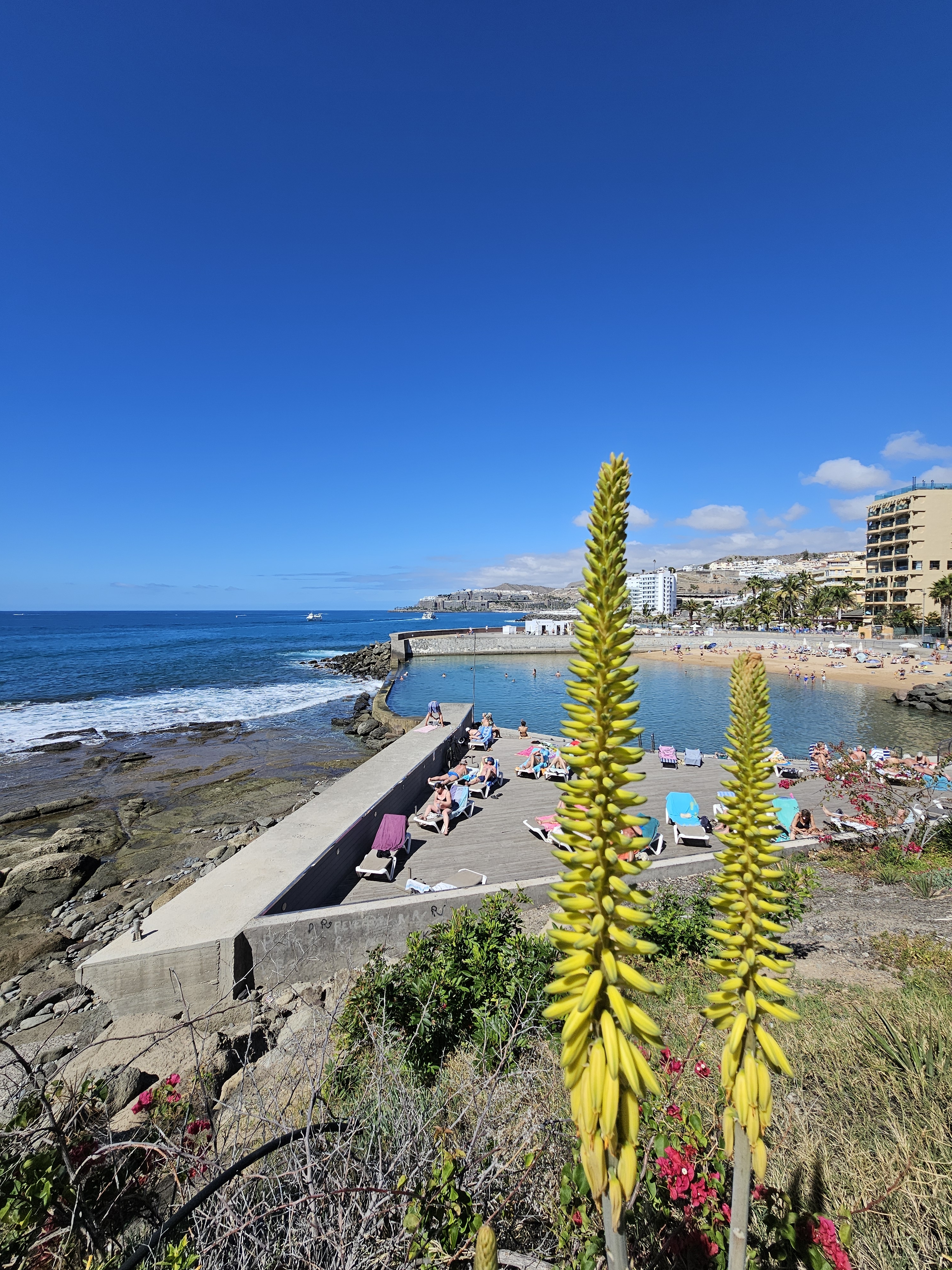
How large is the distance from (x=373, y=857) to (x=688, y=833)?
6720 mm

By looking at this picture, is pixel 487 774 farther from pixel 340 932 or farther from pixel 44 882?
pixel 44 882

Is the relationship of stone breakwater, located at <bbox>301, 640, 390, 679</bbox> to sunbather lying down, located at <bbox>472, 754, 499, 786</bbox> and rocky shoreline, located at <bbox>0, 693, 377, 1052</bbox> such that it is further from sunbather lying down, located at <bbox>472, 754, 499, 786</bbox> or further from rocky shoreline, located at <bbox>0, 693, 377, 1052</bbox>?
sunbather lying down, located at <bbox>472, 754, 499, 786</bbox>

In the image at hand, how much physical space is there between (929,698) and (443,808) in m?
44.7

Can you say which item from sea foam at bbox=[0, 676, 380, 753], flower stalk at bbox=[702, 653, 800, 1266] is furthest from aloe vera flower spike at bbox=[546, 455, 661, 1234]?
sea foam at bbox=[0, 676, 380, 753]

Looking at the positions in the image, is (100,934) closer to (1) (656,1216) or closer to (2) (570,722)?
(1) (656,1216)

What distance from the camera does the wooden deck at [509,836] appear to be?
10320 millimetres

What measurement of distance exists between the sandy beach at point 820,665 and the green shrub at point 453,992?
40.9 metres

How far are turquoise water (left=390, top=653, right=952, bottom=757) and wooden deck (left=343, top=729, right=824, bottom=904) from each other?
17.3ft

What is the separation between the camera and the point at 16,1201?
254 centimetres

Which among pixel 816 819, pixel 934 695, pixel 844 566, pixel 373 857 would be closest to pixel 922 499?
pixel 934 695

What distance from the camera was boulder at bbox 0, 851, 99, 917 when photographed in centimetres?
1328

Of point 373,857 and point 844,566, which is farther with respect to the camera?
point 844,566

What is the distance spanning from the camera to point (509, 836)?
12055 mm

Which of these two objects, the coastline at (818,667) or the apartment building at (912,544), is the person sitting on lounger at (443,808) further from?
the apartment building at (912,544)
